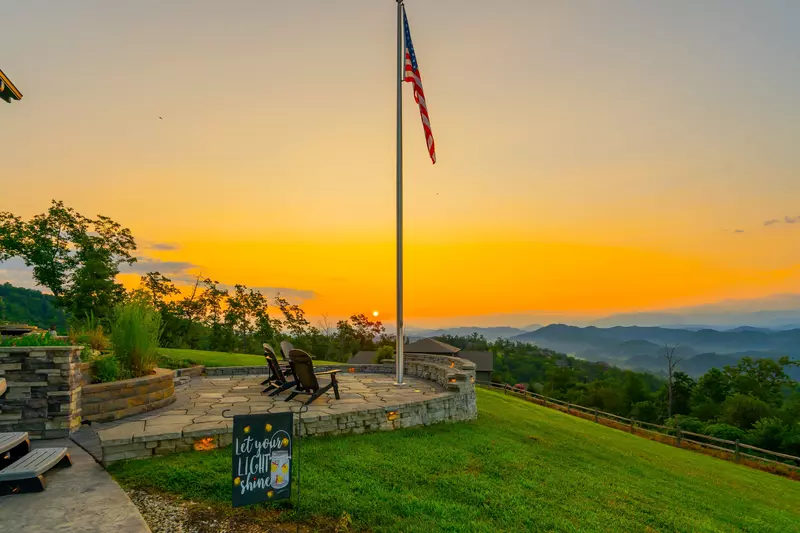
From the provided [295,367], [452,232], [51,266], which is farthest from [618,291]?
[51,266]

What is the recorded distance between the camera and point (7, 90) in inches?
275

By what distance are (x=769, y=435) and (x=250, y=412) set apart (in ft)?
140

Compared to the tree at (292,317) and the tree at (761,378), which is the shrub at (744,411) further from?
the tree at (292,317)

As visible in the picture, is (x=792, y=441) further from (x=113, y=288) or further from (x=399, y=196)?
(x=113, y=288)

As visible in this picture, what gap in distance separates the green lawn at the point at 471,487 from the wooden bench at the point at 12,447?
97cm

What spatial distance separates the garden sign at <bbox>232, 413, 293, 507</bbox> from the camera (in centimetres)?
335

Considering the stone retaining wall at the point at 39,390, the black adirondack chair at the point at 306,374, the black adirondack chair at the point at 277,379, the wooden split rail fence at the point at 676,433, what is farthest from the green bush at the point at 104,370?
the wooden split rail fence at the point at 676,433

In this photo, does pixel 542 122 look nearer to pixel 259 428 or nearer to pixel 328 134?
pixel 328 134

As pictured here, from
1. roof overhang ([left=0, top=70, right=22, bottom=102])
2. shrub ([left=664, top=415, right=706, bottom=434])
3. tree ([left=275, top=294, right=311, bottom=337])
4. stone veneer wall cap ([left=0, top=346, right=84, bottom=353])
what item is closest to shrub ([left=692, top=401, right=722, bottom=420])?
shrub ([left=664, top=415, right=706, bottom=434])

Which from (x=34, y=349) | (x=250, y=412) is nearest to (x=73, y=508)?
(x=34, y=349)

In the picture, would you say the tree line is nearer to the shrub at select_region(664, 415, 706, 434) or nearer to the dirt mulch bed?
the dirt mulch bed

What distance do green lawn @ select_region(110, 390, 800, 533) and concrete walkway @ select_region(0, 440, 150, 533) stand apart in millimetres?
347

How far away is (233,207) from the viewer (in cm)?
1537

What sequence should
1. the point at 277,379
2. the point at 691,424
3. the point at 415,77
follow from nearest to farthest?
the point at 277,379
the point at 415,77
the point at 691,424
